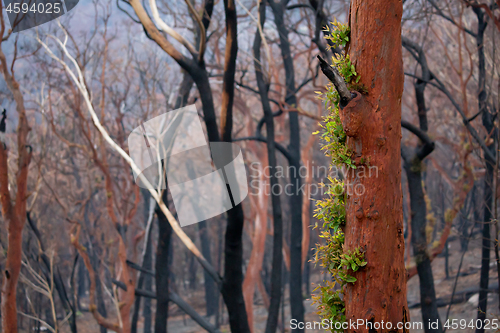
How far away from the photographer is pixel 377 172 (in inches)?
64.8

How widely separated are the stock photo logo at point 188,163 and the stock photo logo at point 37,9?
2010 mm

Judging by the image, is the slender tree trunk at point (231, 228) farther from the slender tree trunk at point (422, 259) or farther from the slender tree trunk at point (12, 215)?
the slender tree trunk at point (12, 215)

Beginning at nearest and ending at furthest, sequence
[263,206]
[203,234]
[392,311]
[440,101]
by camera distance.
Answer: [392,311] < [263,206] < [440,101] < [203,234]

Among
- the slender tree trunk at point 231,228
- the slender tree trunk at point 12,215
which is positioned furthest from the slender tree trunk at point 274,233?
the slender tree trunk at point 12,215

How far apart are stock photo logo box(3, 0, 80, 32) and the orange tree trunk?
14.5ft

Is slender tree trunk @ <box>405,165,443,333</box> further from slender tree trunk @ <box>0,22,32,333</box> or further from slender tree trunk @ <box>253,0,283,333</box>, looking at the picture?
slender tree trunk @ <box>0,22,32,333</box>

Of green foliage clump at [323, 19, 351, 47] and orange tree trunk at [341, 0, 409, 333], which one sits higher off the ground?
green foliage clump at [323, 19, 351, 47]

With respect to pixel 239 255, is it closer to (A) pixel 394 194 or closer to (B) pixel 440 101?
(A) pixel 394 194

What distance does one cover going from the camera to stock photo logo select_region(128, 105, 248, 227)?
11.1 feet

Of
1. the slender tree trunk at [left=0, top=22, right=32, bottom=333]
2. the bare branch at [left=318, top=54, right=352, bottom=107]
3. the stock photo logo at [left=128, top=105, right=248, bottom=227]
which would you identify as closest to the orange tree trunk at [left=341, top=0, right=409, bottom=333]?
the bare branch at [left=318, top=54, right=352, bottom=107]

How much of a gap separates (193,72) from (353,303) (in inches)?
96.1

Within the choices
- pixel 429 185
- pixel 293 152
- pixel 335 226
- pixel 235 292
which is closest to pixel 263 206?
pixel 293 152

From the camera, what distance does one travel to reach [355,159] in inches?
66.5

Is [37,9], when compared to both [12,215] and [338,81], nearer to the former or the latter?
[12,215]
